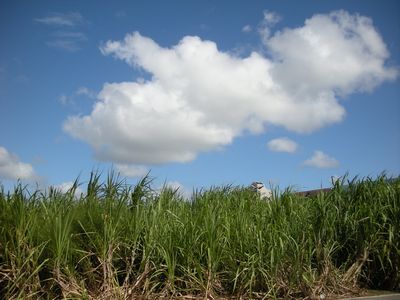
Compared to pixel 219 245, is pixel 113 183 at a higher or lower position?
higher

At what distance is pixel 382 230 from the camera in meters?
7.68

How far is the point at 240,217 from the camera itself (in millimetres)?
7188

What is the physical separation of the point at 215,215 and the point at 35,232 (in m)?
2.48

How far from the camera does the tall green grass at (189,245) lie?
571cm

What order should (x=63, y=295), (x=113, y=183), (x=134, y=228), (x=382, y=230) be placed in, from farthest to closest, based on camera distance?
(x=382, y=230), (x=113, y=183), (x=134, y=228), (x=63, y=295)

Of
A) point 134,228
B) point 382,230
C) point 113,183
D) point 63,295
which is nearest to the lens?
point 63,295

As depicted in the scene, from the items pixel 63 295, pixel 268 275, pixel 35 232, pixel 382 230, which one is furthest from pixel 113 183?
pixel 382 230

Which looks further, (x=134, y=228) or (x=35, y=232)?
(x=134, y=228)

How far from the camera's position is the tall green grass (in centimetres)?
571

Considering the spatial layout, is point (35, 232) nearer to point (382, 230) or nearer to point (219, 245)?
point (219, 245)

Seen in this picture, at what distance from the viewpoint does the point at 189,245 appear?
6.34 meters

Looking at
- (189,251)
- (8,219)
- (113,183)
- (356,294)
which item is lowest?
(356,294)

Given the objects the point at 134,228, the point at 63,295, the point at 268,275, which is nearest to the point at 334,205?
the point at 268,275

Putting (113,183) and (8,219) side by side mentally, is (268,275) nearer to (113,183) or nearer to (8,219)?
(113,183)
